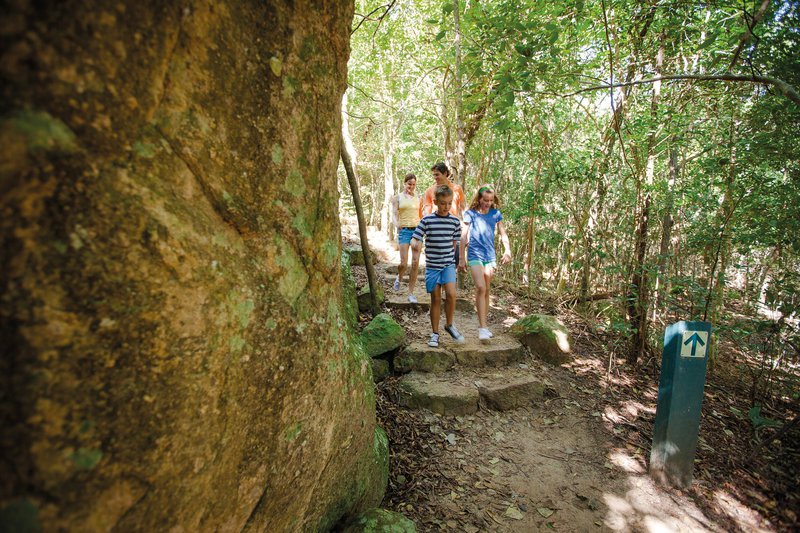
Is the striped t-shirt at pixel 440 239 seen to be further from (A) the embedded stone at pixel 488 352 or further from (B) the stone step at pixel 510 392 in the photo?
(B) the stone step at pixel 510 392

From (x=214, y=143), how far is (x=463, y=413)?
12.0 ft

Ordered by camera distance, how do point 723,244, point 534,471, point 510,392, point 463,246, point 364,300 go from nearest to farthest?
point 534,471, point 510,392, point 723,244, point 463,246, point 364,300

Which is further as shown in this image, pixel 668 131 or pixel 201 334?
pixel 668 131

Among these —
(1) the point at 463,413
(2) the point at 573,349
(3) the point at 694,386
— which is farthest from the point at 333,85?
(2) the point at 573,349

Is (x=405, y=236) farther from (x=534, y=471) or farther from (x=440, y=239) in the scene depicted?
(x=534, y=471)

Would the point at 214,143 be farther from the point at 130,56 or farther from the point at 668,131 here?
the point at 668,131

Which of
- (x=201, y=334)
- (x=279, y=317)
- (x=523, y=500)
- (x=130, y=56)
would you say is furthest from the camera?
(x=523, y=500)

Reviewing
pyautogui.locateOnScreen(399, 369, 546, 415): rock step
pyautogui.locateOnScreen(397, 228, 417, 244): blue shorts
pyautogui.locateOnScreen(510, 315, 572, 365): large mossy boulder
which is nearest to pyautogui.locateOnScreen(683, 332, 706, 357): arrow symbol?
pyautogui.locateOnScreen(399, 369, 546, 415): rock step

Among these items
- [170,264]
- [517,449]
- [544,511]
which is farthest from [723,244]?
[170,264]

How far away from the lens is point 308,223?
200 cm

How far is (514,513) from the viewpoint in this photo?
2898mm

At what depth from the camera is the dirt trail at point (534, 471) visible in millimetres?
2836

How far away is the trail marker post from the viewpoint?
301 cm

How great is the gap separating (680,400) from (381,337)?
3.00 meters
